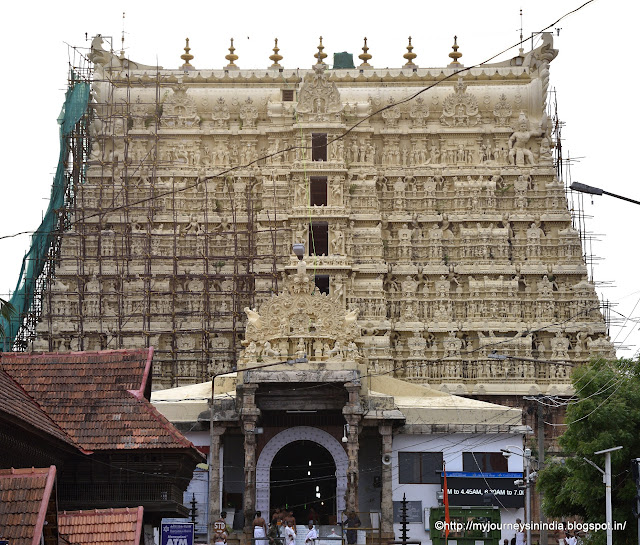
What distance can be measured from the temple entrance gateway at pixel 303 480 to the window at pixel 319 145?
18.9 m

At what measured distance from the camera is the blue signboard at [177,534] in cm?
3141

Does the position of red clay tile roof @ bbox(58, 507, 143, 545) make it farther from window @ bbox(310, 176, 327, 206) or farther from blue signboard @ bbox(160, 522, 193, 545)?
window @ bbox(310, 176, 327, 206)

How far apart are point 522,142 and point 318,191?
1015 cm

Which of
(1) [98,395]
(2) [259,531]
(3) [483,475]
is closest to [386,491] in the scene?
(3) [483,475]

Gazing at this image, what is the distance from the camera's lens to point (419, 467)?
2009 inches

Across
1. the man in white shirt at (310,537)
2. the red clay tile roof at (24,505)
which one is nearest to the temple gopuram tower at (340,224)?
the man in white shirt at (310,537)

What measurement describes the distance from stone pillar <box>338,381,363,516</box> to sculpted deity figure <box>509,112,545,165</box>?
23.2m

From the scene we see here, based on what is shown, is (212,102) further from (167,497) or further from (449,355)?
(167,497)

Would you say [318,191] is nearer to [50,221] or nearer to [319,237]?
[319,237]

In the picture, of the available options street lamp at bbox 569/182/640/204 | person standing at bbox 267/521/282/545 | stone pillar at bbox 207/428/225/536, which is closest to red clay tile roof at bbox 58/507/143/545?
street lamp at bbox 569/182/640/204

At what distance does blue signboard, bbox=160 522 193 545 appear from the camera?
31.4 meters

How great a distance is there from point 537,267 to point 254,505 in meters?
22.4

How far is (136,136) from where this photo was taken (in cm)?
7069

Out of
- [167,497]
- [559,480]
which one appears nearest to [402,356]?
[559,480]
